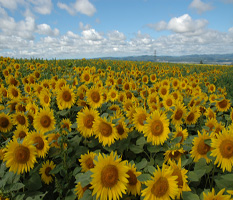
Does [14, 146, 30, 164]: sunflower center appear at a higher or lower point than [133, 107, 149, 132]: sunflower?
lower

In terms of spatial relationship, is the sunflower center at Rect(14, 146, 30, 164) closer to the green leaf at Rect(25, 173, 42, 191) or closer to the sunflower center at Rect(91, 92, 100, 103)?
the green leaf at Rect(25, 173, 42, 191)

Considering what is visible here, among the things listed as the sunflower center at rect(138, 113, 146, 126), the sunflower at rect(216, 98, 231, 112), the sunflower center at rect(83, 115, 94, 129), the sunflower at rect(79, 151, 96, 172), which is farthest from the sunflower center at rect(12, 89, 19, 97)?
Answer: the sunflower at rect(216, 98, 231, 112)

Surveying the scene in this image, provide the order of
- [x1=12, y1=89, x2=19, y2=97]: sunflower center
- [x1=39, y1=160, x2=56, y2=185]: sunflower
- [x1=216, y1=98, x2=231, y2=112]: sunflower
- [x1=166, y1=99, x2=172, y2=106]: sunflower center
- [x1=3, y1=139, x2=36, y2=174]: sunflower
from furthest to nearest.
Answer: [x1=12, y1=89, x2=19, y2=97]: sunflower center, [x1=216, y1=98, x2=231, y2=112]: sunflower, [x1=166, y1=99, x2=172, y2=106]: sunflower center, [x1=39, y1=160, x2=56, y2=185]: sunflower, [x1=3, y1=139, x2=36, y2=174]: sunflower

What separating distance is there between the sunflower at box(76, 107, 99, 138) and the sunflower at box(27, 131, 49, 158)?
1.78ft

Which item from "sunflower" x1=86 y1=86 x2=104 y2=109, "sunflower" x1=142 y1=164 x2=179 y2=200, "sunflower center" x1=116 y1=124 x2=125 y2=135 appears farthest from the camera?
"sunflower" x1=86 y1=86 x2=104 y2=109

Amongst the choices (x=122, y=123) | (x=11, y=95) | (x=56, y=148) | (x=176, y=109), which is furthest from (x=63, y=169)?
(x=11, y=95)

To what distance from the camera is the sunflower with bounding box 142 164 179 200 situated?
1.67 metres

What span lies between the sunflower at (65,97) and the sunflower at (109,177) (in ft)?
6.13

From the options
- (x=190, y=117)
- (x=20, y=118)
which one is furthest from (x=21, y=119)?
(x=190, y=117)

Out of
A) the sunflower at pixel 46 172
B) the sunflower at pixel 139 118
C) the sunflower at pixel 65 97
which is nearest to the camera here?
the sunflower at pixel 46 172

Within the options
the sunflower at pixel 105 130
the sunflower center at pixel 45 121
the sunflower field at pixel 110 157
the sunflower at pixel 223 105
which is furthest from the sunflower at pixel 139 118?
the sunflower at pixel 223 105

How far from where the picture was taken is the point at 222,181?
1.98m

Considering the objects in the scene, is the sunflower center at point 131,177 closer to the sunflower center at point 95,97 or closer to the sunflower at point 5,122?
the sunflower center at point 95,97

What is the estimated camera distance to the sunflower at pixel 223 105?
4770 millimetres
